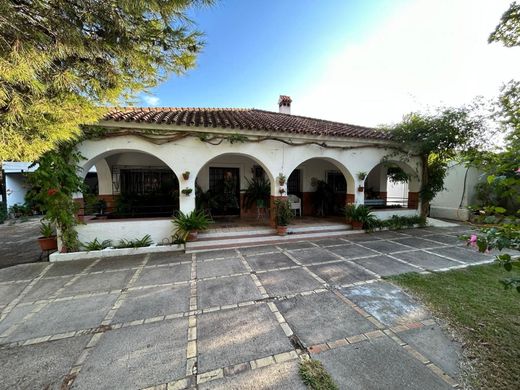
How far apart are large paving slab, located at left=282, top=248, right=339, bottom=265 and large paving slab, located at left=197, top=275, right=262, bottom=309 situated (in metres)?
1.66

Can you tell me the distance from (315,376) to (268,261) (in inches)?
127

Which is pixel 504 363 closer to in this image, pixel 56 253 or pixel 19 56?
pixel 19 56

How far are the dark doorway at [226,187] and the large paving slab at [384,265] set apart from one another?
18.7 feet

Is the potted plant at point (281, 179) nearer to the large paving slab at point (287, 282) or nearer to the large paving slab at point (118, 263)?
the large paving slab at point (287, 282)

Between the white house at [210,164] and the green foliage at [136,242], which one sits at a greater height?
the white house at [210,164]

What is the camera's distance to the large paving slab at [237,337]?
2346 mm

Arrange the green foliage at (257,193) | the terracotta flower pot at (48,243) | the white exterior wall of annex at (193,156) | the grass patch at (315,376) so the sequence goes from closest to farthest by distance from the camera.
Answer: the grass patch at (315,376) < the terracotta flower pot at (48,243) < the white exterior wall of annex at (193,156) < the green foliage at (257,193)

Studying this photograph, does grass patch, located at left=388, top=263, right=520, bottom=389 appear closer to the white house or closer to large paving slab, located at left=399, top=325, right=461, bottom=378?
large paving slab, located at left=399, top=325, right=461, bottom=378

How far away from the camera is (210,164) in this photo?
30.6 ft

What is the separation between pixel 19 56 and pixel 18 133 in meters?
1.03

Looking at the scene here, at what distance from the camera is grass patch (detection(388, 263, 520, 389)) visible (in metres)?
2.11

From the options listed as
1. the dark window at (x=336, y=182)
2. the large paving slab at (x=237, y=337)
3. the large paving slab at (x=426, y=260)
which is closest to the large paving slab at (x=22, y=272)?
the large paving slab at (x=237, y=337)

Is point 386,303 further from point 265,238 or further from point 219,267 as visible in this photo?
point 265,238

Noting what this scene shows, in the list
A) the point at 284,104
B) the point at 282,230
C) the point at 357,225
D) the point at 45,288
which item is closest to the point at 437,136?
the point at 357,225
